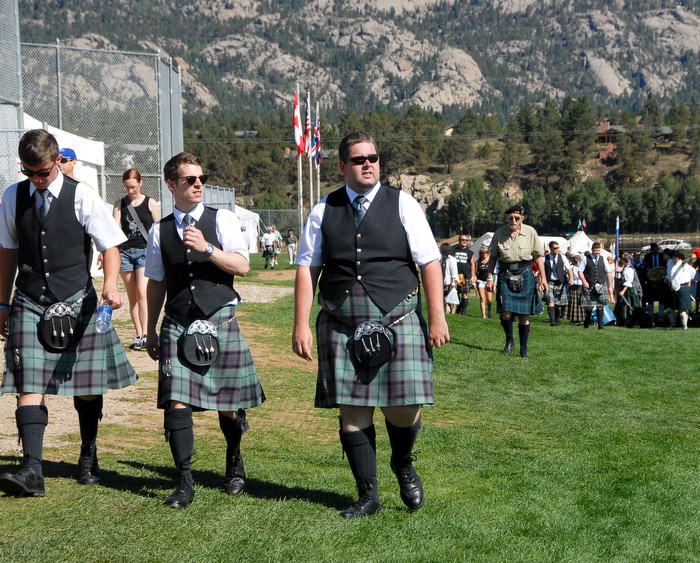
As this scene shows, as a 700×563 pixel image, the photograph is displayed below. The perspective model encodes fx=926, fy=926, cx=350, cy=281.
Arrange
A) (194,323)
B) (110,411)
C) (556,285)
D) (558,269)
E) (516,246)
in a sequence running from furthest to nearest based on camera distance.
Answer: (558,269) → (556,285) → (516,246) → (110,411) → (194,323)

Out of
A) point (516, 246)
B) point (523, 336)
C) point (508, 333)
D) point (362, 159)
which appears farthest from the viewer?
point (508, 333)

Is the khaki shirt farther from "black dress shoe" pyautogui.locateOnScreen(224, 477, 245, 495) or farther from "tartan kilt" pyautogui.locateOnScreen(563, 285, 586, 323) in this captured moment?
"tartan kilt" pyautogui.locateOnScreen(563, 285, 586, 323)

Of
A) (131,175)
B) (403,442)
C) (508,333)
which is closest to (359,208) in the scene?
(403,442)

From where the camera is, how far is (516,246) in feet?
34.3

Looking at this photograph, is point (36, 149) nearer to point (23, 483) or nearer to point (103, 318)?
point (103, 318)

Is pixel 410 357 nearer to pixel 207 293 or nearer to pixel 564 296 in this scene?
pixel 207 293

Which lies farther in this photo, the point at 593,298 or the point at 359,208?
the point at 593,298

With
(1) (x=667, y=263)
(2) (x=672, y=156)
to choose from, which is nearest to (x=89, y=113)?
(1) (x=667, y=263)

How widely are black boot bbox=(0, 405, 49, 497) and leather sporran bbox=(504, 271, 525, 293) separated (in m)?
7.06

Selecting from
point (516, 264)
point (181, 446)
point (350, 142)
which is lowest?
point (181, 446)

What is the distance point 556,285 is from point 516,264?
302 inches

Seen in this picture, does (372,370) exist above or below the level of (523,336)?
above

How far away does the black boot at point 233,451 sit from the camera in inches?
177

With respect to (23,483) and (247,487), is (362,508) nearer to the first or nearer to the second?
(247,487)
